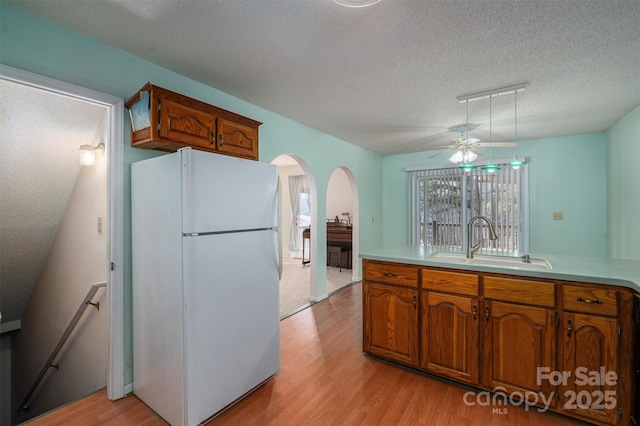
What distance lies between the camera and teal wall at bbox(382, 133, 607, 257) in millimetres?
4180

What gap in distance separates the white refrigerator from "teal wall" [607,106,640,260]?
376 cm

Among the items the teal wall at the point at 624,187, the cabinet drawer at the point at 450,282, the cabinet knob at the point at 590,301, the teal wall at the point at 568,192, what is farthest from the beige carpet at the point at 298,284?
the teal wall at the point at 624,187

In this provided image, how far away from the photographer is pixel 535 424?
185cm

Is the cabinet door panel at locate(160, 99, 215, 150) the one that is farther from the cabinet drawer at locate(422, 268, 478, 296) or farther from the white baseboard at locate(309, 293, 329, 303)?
the white baseboard at locate(309, 293, 329, 303)

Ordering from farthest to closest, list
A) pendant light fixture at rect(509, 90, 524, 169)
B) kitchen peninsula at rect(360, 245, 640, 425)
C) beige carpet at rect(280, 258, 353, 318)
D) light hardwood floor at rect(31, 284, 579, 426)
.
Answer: beige carpet at rect(280, 258, 353, 318) → pendant light fixture at rect(509, 90, 524, 169) → light hardwood floor at rect(31, 284, 579, 426) → kitchen peninsula at rect(360, 245, 640, 425)

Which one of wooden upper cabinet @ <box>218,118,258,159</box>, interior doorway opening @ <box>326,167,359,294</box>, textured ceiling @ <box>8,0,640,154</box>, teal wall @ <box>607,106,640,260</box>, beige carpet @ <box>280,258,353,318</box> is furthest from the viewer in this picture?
interior doorway opening @ <box>326,167,359,294</box>

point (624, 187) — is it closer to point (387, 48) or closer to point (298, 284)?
point (387, 48)

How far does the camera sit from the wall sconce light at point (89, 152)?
238cm

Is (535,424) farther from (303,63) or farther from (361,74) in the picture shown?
(303,63)

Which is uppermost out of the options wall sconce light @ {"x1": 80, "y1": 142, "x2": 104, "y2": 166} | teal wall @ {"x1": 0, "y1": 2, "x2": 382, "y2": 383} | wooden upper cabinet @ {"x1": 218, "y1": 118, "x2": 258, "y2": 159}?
teal wall @ {"x1": 0, "y1": 2, "x2": 382, "y2": 383}

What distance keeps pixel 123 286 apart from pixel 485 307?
8.70ft

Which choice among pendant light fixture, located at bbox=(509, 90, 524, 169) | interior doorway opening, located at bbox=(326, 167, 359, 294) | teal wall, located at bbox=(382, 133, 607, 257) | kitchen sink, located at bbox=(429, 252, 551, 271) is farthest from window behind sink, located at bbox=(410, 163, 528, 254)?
kitchen sink, located at bbox=(429, 252, 551, 271)

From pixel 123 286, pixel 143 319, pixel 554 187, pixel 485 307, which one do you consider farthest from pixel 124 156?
pixel 554 187

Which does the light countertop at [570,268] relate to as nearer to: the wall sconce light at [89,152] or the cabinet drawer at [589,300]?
the cabinet drawer at [589,300]
